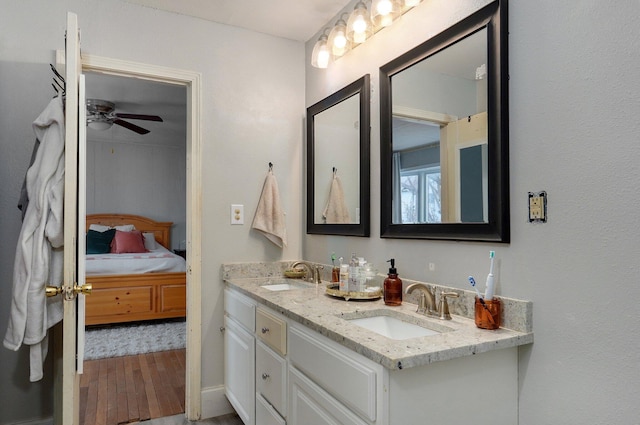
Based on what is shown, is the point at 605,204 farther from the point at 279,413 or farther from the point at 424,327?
the point at 279,413

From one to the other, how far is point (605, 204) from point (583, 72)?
15.6 inches

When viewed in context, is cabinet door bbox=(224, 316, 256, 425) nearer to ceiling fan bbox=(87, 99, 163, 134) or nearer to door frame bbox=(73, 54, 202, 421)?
door frame bbox=(73, 54, 202, 421)

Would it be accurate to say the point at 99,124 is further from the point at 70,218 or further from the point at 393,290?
the point at 393,290

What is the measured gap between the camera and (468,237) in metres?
1.57

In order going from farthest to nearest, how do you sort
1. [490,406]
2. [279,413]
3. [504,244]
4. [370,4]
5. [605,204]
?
[370,4], [279,413], [504,244], [490,406], [605,204]

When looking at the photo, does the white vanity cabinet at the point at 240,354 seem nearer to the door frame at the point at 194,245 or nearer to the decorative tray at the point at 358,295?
the door frame at the point at 194,245

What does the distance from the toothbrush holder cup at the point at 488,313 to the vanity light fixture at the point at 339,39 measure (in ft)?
5.11

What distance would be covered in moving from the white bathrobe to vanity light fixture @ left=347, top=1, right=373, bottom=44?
1.48 metres

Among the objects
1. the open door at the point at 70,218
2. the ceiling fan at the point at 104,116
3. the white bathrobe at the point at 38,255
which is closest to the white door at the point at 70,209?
the open door at the point at 70,218

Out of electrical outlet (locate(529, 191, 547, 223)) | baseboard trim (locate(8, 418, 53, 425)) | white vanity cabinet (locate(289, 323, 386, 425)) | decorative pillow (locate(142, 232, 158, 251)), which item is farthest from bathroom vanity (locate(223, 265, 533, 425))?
decorative pillow (locate(142, 232, 158, 251))

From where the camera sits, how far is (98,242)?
556 cm

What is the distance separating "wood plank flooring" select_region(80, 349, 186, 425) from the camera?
2570mm

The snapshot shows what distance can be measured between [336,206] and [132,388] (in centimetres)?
202

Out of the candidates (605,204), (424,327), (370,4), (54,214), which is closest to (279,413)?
(424,327)
